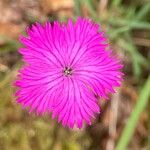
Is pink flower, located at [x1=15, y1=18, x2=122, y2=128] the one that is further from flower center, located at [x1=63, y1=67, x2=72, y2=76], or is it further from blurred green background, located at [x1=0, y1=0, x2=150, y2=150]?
blurred green background, located at [x1=0, y1=0, x2=150, y2=150]

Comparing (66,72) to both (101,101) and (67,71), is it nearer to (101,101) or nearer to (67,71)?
(67,71)

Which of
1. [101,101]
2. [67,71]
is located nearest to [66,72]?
[67,71]

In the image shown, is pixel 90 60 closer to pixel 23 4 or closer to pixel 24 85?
pixel 24 85

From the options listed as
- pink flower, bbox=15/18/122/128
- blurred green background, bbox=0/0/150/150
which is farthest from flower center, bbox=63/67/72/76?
blurred green background, bbox=0/0/150/150

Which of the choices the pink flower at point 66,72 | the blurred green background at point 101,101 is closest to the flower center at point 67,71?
the pink flower at point 66,72

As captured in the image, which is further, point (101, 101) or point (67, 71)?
point (101, 101)

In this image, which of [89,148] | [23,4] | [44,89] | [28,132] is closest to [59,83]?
[44,89]
